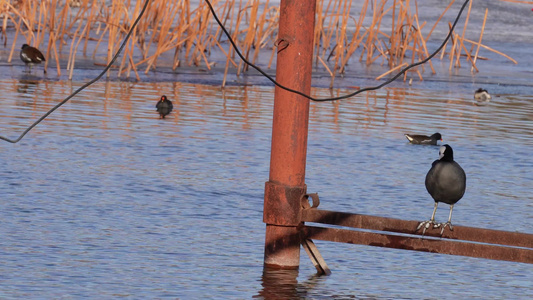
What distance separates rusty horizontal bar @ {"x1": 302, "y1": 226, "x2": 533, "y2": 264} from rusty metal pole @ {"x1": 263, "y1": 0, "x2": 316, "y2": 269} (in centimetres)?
15

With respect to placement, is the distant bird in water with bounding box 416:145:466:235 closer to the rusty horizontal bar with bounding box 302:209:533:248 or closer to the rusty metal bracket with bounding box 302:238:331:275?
the rusty horizontal bar with bounding box 302:209:533:248

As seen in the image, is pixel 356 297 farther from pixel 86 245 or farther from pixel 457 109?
pixel 457 109

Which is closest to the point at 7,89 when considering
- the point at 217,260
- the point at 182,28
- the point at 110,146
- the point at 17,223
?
the point at 182,28

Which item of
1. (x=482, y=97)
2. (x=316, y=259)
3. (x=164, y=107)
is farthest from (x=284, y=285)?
(x=482, y=97)

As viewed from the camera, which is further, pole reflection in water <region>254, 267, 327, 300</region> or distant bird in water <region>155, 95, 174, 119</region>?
distant bird in water <region>155, 95, 174, 119</region>

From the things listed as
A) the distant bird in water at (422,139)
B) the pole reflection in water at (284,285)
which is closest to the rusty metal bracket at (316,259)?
the pole reflection in water at (284,285)

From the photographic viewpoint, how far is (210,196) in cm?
773

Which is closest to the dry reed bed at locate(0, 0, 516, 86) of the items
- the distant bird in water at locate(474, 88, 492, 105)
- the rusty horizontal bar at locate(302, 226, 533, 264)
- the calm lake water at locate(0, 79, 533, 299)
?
the distant bird in water at locate(474, 88, 492, 105)

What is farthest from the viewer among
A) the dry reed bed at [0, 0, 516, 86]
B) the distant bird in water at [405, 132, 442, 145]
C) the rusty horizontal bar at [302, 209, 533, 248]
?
the dry reed bed at [0, 0, 516, 86]

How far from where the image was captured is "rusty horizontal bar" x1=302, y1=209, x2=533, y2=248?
5.41 meters

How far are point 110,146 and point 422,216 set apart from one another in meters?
3.49

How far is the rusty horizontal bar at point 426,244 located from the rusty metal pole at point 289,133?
150mm

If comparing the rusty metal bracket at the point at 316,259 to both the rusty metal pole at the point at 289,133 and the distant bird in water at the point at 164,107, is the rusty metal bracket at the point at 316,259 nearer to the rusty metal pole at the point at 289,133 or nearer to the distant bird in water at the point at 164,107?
the rusty metal pole at the point at 289,133

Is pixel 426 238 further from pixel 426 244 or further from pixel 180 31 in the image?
pixel 180 31
